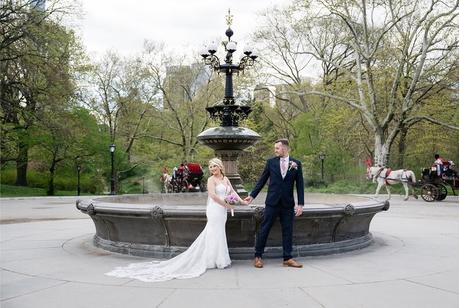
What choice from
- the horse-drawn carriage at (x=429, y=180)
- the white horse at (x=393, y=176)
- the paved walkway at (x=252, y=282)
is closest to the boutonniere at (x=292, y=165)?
the paved walkway at (x=252, y=282)

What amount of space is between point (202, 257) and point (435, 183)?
66.5 feet

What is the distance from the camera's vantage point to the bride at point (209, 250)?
7.43 metres

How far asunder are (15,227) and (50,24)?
17.6 m

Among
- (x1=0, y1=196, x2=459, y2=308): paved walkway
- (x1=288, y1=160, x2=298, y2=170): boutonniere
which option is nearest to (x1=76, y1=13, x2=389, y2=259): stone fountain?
(x1=0, y1=196, x2=459, y2=308): paved walkway

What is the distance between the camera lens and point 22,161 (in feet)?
122

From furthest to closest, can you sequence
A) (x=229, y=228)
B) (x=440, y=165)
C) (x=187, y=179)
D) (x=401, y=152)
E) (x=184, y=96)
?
(x=184, y=96) → (x=401, y=152) → (x=187, y=179) → (x=440, y=165) → (x=229, y=228)

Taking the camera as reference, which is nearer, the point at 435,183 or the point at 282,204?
the point at 282,204

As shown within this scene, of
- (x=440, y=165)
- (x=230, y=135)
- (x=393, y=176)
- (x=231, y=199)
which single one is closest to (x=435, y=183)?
(x=440, y=165)

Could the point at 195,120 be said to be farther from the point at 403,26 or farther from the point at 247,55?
the point at 247,55

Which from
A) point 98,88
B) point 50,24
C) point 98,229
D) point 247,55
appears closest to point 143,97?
point 98,88

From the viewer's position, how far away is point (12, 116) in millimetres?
33375

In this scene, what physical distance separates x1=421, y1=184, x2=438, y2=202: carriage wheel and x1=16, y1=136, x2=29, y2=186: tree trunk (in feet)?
86.2

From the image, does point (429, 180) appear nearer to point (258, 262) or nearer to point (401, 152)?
point (401, 152)

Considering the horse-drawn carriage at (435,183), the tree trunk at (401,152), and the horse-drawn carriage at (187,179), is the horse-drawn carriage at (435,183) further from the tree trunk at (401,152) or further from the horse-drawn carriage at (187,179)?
the horse-drawn carriage at (187,179)
